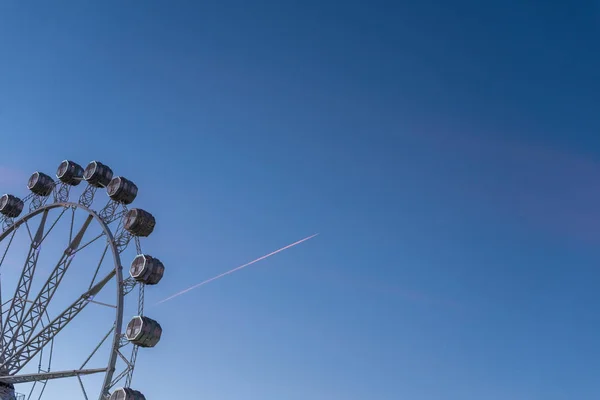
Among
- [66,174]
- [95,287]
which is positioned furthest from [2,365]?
[66,174]

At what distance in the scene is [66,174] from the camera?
59.9m

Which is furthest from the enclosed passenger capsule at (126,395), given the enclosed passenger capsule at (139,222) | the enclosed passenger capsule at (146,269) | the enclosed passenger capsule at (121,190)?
the enclosed passenger capsule at (121,190)

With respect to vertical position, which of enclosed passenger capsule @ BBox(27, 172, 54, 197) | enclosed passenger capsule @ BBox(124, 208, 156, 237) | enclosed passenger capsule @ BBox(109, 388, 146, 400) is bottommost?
enclosed passenger capsule @ BBox(109, 388, 146, 400)

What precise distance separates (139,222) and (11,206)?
22050 millimetres

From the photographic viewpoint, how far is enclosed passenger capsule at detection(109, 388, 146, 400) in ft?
139

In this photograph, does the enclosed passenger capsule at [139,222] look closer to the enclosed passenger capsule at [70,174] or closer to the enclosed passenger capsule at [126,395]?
the enclosed passenger capsule at [70,174]

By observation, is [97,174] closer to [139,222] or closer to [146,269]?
[139,222]

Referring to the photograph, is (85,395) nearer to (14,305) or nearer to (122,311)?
(122,311)

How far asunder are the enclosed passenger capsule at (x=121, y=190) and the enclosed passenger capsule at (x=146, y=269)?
6.81 meters

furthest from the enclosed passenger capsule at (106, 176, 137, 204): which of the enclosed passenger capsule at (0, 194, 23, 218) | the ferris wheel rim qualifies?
the enclosed passenger capsule at (0, 194, 23, 218)

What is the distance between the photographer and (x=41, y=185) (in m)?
62.4

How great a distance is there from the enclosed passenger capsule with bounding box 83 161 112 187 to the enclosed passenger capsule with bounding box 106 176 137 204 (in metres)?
2.46

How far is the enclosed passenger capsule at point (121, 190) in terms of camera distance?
177ft

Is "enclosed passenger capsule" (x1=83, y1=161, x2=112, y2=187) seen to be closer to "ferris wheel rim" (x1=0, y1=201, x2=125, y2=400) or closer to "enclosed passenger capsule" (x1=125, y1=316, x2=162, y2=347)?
"ferris wheel rim" (x1=0, y1=201, x2=125, y2=400)
